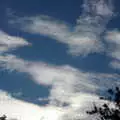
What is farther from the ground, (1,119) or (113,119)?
(1,119)

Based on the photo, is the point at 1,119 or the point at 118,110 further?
the point at 1,119

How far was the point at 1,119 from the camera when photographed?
69438mm

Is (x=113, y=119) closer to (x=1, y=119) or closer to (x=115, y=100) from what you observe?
(x=115, y=100)

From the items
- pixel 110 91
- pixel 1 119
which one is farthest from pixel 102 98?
pixel 1 119

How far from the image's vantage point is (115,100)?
4122 cm

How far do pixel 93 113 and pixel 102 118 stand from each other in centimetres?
120

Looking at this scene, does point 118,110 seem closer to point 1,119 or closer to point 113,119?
point 113,119

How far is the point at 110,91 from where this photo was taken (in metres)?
41.1

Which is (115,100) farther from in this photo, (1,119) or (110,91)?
(1,119)

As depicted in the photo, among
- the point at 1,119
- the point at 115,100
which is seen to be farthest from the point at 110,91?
the point at 1,119

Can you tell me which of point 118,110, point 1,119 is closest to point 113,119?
point 118,110

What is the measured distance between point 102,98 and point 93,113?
8.76 ft

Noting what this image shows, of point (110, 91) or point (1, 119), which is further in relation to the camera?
point (1, 119)

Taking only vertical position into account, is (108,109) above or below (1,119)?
below
